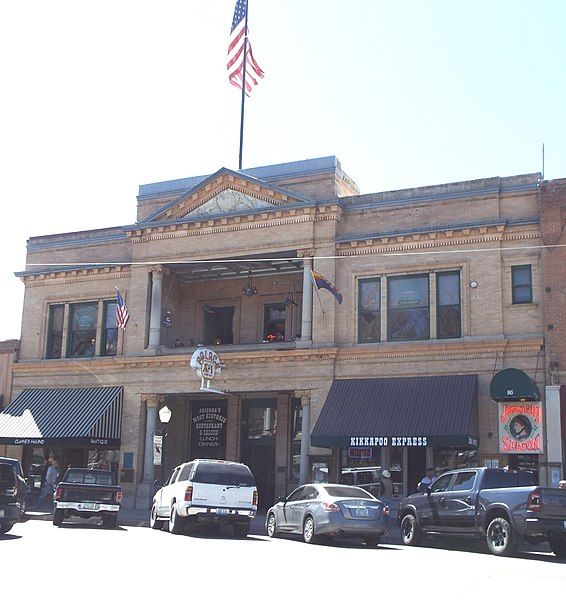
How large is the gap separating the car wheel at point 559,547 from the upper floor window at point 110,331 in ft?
65.7

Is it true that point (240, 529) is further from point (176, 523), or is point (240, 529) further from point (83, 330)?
point (83, 330)

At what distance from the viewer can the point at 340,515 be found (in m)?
18.8

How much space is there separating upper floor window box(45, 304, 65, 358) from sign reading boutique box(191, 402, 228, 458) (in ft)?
20.5

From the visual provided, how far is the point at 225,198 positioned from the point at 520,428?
13306mm

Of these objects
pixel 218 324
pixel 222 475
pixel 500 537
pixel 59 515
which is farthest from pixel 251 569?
pixel 218 324

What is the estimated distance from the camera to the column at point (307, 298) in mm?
29469

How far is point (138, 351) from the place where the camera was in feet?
106

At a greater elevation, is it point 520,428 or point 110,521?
point 520,428

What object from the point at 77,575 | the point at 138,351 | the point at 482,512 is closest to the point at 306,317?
the point at 138,351

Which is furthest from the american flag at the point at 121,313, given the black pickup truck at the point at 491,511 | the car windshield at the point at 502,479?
the car windshield at the point at 502,479

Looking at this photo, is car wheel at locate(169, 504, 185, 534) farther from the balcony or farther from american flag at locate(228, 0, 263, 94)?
Result: american flag at locate(228, 0, 263, 94)

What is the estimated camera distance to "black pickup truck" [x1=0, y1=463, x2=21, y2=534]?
1839cm

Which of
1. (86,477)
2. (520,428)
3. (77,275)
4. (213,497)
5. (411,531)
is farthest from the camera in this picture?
(77,275)

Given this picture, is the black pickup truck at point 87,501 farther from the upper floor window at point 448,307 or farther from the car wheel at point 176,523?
the upper floor window at point 448,307
